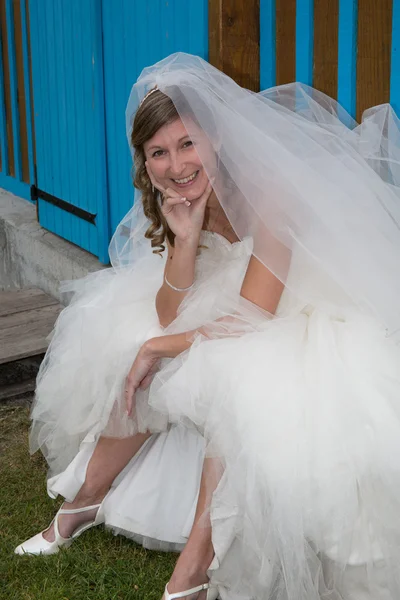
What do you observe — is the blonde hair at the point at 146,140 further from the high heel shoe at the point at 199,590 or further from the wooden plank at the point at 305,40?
the high heel shoe at the point at 199,590

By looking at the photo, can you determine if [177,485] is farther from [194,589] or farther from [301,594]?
[301,594]

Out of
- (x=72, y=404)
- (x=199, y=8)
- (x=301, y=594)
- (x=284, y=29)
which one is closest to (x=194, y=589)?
(x=301, y=594)

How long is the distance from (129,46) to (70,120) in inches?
29.9

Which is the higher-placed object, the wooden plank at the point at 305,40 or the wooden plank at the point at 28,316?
the wooden plank at the point at 305,40

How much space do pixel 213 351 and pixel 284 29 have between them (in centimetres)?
128

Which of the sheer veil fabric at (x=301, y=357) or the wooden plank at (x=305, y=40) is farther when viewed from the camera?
the wooden plank at (x=305, y=40)

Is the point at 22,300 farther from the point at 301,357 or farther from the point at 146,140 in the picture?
the point at 301,357

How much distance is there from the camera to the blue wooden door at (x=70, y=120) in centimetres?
416

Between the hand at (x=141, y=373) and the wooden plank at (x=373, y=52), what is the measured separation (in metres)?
1.02

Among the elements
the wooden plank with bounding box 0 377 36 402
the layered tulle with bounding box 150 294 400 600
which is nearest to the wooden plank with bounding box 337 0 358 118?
the layered tulle with bounding box 150 294 400 600

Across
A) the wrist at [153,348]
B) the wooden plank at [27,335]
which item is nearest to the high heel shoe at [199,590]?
the wrist at [153,348]

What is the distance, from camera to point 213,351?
7.65 ft

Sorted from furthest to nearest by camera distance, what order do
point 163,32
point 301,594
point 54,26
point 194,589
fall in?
point 54,26
point 163,32
point 194,589
point 301,594

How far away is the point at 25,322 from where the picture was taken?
4.23m
